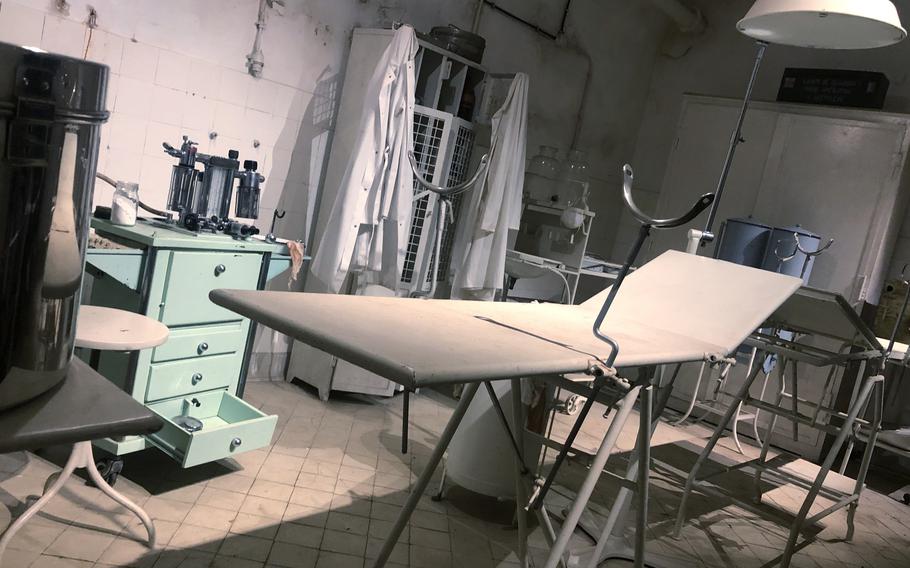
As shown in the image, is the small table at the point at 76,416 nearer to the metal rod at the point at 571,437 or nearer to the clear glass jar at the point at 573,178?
the metal rod at the point at 571,437

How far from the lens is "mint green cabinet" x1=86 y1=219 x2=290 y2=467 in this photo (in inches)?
94.7

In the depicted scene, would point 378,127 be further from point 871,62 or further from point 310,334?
point 871,62

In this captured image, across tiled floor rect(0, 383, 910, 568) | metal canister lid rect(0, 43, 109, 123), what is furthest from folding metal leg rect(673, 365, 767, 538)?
metal canister lid rect(0, 43, 109, 123)

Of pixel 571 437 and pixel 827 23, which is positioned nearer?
pixel 571 437

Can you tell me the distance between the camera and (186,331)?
104 inches

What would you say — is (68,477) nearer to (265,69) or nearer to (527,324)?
(527,324)

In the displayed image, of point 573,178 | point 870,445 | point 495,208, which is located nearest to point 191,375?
point 495,208

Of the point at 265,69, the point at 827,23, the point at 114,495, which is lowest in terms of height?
the point at 114,495

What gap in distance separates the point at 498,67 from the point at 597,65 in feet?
4.14

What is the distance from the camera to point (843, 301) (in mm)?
2654

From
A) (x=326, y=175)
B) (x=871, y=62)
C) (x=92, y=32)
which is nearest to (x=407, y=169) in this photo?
(x=326, y=175)

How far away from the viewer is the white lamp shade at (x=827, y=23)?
79.4 inches

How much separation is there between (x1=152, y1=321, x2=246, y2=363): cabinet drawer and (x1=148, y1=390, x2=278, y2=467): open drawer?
0.18 m

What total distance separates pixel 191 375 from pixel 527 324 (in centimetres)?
154
